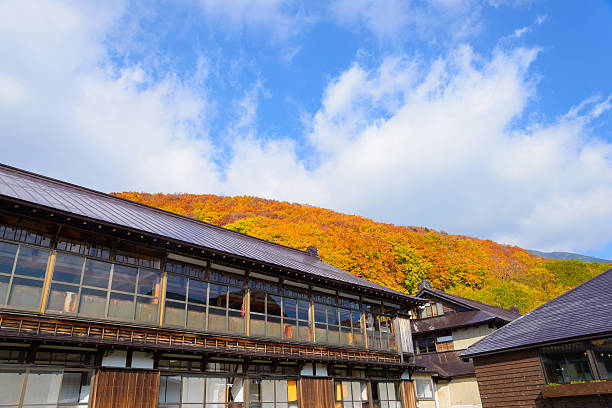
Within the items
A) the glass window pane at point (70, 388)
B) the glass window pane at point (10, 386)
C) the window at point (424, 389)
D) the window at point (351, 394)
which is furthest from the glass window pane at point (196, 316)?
the window at point (424, 389)

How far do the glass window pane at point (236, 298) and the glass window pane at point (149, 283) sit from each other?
309 cm

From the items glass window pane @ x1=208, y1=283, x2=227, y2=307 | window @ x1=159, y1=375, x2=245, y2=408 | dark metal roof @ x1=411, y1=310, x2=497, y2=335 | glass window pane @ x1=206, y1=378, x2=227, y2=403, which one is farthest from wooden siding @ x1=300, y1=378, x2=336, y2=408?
dark metal roof @ x1=411, y1=310, x2=497, y2=335

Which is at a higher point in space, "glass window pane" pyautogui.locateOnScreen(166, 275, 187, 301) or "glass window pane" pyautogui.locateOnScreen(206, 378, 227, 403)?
"glass window pane" pyautogui.locateOnScreen(166, 275, 187, 301)

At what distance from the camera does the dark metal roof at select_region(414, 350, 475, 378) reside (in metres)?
28.5

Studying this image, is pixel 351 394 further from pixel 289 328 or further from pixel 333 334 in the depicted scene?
pixel 289 328

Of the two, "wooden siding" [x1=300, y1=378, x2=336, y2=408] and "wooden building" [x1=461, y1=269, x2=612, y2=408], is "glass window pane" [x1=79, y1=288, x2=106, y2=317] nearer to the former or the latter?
A: "wooden siding" [x1=300, y1=378, x2=336, y2=408]

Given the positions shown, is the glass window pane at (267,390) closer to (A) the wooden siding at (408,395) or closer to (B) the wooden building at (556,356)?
(A) the wooden siding at (408,395)

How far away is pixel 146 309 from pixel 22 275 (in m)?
3.76

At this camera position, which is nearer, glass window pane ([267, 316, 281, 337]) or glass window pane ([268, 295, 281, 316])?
glass window pane ([267, 316, 281, 337])

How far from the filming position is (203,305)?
623 inches

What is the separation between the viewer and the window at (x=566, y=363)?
16.5m

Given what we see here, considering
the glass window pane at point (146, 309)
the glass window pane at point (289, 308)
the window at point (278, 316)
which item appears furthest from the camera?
the glass window pane at point (289, 308)

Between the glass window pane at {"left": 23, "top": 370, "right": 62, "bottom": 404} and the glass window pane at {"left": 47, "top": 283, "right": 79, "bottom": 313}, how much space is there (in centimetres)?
174

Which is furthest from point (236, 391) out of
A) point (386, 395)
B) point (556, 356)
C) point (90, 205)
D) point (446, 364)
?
point (446, 364)
